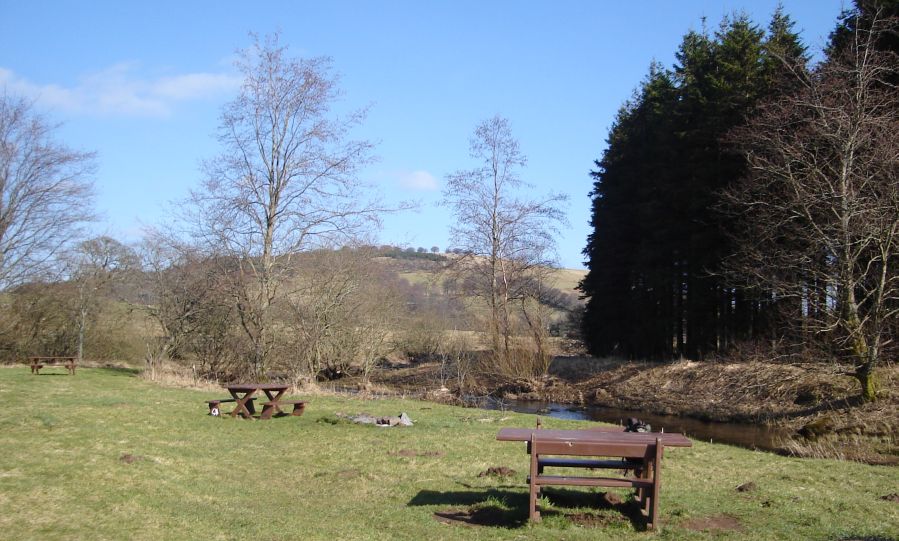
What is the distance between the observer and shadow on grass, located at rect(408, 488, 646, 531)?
23.1ft

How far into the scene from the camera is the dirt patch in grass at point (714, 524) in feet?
22.1

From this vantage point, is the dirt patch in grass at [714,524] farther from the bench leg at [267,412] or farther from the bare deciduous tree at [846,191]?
the bare deciduous tree at [846,191]

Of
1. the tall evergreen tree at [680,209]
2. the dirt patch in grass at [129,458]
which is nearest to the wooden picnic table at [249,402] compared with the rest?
the dirt patch in grass at [129,458]

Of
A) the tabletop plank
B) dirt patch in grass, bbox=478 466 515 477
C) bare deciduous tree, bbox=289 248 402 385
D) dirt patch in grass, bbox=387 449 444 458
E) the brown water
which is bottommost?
the brown water

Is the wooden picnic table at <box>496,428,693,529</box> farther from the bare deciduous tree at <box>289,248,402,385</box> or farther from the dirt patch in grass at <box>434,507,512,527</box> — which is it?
the bare deciduous tree at <box>289,248,402,385</box>

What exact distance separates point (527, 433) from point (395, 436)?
5.34 meters

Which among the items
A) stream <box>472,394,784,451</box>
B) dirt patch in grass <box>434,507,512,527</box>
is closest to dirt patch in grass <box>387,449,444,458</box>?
dirt patch in grass <box>434,507,512,527</box>

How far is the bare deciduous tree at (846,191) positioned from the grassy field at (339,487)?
7.65 metres

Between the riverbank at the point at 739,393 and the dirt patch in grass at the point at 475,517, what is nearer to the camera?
the dirt patch in grass at the point at 475,517

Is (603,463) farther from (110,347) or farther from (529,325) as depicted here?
(110,347)

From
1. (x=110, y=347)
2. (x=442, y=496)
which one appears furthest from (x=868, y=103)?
(x=110, y=347)

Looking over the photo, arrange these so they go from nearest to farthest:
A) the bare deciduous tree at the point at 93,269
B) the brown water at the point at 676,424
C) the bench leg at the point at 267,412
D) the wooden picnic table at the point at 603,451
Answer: the wooden picnic table at the point at 603,451, the bench leg at the point at 267,412, the brown water at the point at 676,424, the bare deciduous tree at the point at 93,269

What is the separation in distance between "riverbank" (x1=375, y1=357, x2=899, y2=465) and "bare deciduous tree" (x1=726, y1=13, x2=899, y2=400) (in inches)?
48.2

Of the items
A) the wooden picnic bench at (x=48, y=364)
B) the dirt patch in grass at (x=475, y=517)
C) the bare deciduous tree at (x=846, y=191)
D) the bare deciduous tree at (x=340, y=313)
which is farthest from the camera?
the bare deciduous tree at (x=340, y=313)
